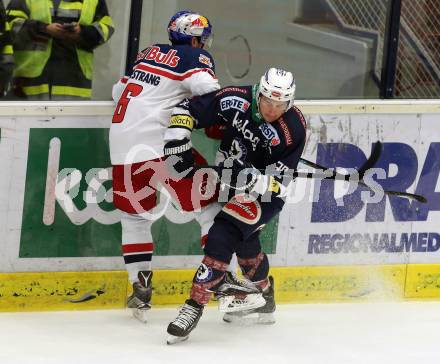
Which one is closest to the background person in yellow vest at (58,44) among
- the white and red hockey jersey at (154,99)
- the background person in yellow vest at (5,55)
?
the background person in yellow vest at (5,55)

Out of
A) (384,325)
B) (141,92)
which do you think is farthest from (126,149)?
(384,325)

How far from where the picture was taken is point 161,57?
187 inches

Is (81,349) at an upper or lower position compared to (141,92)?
lower

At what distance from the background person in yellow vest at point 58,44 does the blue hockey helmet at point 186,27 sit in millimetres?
397

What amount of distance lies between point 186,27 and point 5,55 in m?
0.77

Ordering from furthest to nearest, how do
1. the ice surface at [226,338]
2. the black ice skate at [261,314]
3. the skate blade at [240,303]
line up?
1. the black ice skate at [261,314]
2. the skate blade at [240,303]
3. the ice surface at [226,338]

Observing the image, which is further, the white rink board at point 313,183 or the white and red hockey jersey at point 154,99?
the white rink board at point 313,183

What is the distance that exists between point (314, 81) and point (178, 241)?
3.20 ft

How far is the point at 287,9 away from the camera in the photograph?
17.9ft

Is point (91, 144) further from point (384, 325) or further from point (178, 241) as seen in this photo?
point (384, 325)

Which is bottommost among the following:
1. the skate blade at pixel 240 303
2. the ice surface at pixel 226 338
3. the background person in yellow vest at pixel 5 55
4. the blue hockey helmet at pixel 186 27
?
the ice surface at pixel 226 338

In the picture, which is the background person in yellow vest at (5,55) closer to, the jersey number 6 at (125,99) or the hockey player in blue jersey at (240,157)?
the jersey number 6 at (125,99)

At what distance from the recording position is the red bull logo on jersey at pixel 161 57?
4.72m

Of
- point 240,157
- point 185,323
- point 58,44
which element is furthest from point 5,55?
point 185,323
